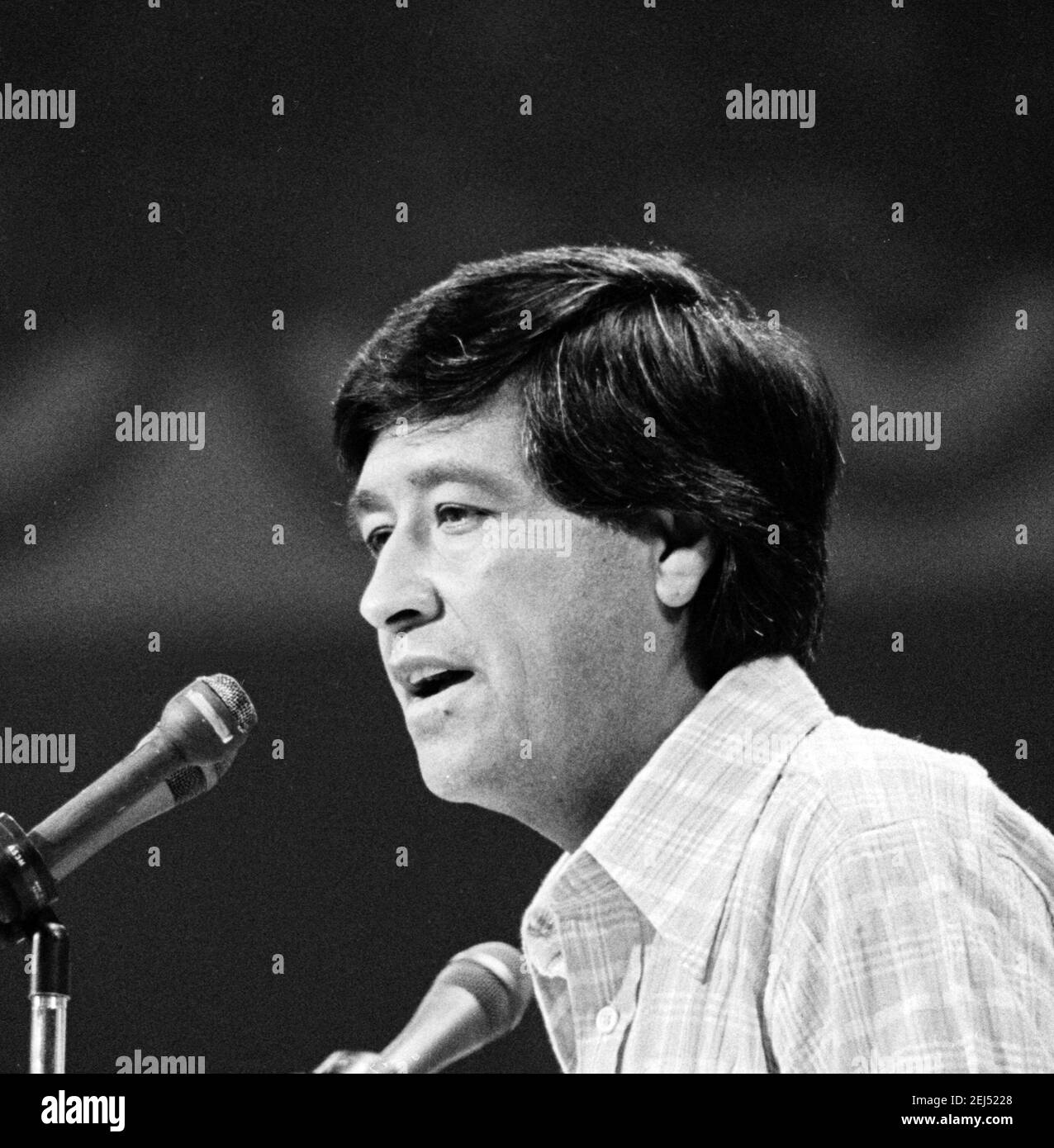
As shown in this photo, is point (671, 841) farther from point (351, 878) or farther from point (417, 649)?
point (351, 878)

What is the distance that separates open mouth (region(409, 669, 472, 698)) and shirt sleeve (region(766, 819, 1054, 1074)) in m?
0.49

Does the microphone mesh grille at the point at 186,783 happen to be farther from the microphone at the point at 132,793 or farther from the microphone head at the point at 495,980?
the microphone head at the point at 495,980

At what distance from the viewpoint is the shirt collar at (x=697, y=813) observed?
5.34 feet

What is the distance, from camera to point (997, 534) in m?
→ 2.02

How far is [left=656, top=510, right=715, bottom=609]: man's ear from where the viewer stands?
1909mm

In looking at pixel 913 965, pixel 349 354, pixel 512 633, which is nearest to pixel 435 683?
pixel 512 633

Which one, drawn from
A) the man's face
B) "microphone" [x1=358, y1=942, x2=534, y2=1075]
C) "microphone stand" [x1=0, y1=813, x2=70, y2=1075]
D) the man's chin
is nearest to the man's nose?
the man's face

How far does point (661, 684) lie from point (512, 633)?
0.18 m

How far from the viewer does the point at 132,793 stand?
1.58 metres

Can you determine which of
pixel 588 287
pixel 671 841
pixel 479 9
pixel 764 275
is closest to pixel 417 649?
pixel 671 841

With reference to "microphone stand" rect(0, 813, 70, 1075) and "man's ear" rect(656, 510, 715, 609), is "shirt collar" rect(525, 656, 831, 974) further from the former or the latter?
"microphone stand" rect(0, 813, 70, 1075)

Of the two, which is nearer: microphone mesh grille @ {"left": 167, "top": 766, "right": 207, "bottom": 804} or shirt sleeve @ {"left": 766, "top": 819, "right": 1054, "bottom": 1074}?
shirt sleeve @ {"left": 766, "top": 819, "right": 1054, "bottom": 1074}

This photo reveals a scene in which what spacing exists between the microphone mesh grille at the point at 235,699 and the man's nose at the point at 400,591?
26 centimetres

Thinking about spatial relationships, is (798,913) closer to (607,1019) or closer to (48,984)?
(607,1019)
